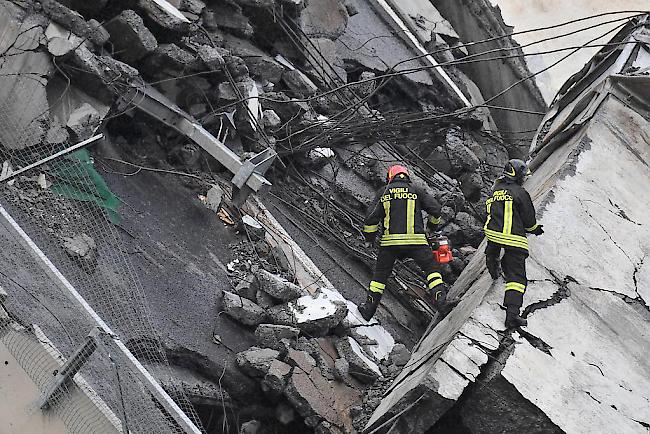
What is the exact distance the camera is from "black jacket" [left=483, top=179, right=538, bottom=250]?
17.1 ft

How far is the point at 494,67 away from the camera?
1120 cm

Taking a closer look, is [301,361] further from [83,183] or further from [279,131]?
[279,131]

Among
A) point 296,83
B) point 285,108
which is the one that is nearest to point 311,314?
point 285,108

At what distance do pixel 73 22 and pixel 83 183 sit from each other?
56.7 inches

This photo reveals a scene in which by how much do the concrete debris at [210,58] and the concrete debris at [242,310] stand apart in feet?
7.80

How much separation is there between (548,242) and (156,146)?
3.72 m

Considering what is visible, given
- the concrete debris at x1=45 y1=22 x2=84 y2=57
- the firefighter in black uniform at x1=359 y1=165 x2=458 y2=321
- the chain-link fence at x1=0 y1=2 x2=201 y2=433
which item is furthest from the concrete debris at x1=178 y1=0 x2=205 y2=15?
the firefighter in black uniform at x1=359 y1=165 x2=458 y2=321

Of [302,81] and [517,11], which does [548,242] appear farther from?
[517,11]

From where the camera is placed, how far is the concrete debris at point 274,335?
19.2ft

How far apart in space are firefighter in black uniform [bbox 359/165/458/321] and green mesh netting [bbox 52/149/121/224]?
6.83 ft

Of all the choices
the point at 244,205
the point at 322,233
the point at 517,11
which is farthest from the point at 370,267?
the point at 517,11

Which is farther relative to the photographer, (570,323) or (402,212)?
(402,212)

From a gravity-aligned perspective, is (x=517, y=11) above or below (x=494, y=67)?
above

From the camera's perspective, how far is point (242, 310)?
19.6 feet
